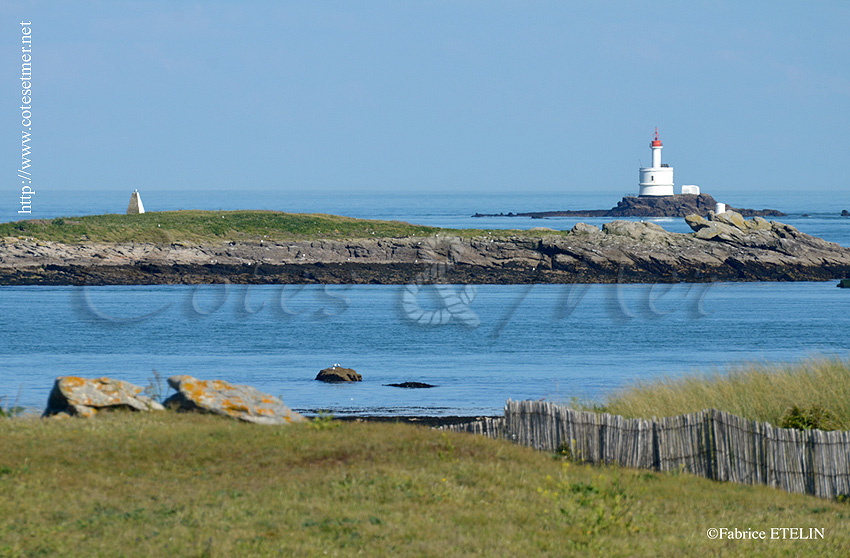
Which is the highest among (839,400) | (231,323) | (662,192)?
(662,192)

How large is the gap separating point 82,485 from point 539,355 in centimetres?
3526

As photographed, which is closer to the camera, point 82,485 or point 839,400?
point 82,485

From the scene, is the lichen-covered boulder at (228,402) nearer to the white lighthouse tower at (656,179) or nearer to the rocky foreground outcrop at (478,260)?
the rocky foreground outcrop at (478,260)

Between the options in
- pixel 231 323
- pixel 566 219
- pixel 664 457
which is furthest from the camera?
pixel 566 219

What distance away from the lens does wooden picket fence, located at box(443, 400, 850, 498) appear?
39.9 feet

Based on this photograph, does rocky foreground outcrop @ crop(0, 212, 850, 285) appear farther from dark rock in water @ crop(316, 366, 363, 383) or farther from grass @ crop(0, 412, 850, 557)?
grass @ crop(0, 412, 850, 557)

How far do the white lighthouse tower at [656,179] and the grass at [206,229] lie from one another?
226 feet

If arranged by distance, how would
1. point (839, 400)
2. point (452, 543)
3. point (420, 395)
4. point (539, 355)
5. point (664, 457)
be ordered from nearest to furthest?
point (452, 543)
point (664, 457)
point (839, 400)
point (420, 395)
point (539, 355)

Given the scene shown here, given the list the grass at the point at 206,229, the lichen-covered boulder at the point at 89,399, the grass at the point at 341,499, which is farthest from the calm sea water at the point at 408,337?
the grass at the point at 341,499

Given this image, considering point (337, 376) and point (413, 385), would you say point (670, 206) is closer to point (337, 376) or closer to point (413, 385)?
point (337, 376)

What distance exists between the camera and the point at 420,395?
103 ft

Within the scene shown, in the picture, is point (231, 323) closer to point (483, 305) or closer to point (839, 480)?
point (483, 305)

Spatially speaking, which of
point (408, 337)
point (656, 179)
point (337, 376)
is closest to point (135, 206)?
point (408, 337)

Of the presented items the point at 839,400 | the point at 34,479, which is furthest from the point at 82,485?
the point at 839,400
